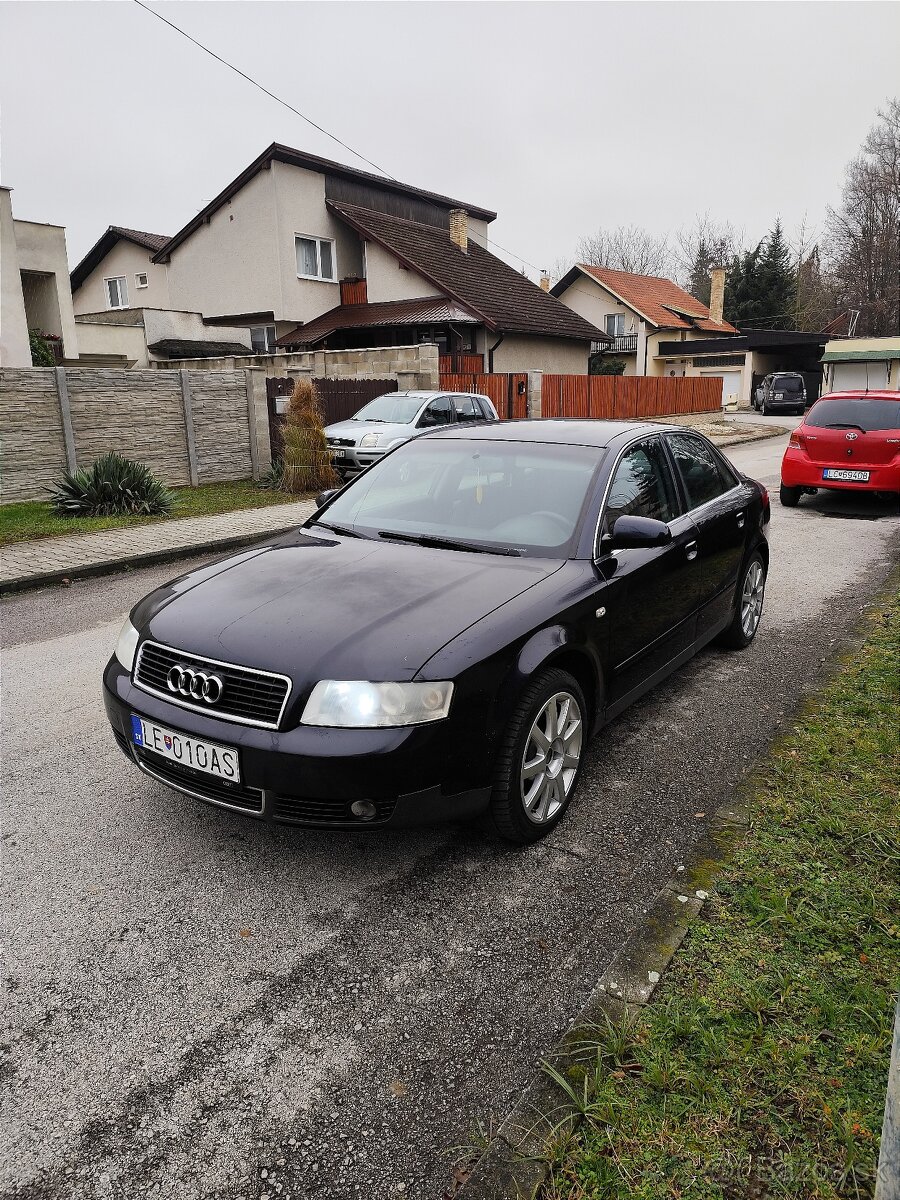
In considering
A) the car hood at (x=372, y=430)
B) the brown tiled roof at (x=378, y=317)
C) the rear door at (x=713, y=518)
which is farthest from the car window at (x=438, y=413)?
the brown tiled roof at (x=378, y=317)

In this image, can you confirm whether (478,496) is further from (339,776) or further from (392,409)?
(392,409)

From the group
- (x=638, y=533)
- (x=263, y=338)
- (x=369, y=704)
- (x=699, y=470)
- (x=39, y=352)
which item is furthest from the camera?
(x=263, y=338)

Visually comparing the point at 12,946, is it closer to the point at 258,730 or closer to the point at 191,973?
the point at 191,973

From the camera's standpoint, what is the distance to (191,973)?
2.63 m

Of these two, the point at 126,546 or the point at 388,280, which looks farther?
the point at 388,280

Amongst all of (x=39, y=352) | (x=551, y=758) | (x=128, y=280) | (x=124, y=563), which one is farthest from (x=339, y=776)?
(x=128, y=280)

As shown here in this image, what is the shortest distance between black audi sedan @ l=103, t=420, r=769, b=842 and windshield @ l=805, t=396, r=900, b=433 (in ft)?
27.7

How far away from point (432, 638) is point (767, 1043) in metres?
1.59

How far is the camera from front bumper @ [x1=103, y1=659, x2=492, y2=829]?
2732mm

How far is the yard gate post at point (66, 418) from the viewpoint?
39.7 feet

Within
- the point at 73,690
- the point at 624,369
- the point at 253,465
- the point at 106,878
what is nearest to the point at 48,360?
the point at 253,465

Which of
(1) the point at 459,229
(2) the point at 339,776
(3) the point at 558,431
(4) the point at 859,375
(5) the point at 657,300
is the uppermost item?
(1) the point at 459,229

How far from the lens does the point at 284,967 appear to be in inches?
105

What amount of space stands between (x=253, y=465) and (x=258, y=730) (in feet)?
43.7
